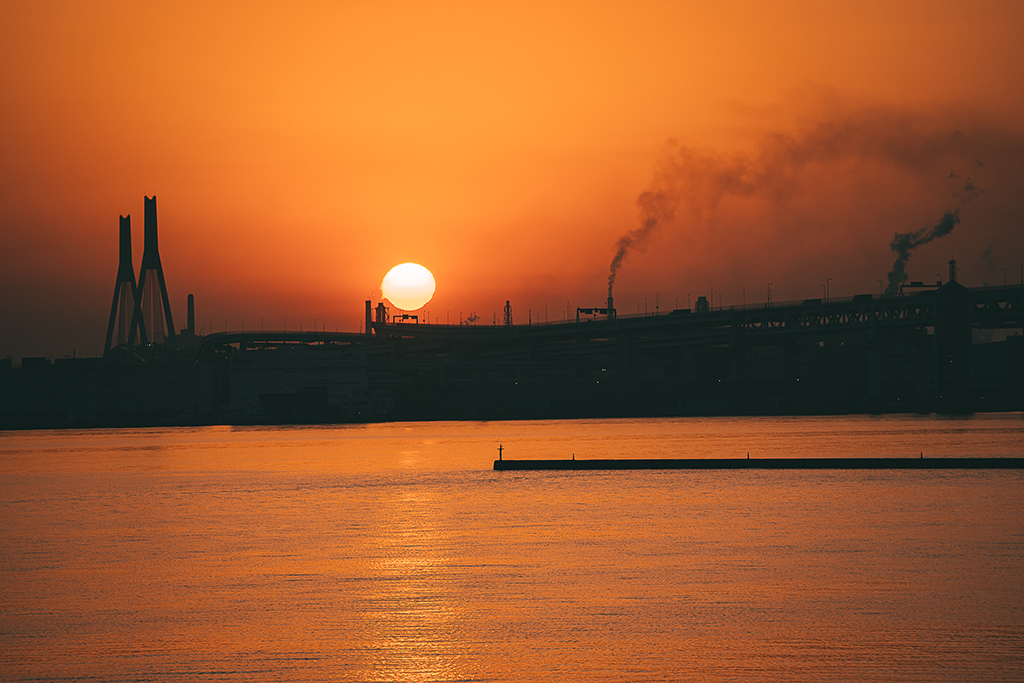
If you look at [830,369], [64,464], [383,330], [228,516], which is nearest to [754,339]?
[830,369]

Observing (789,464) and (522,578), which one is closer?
(522,578)

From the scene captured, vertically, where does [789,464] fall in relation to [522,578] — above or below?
below

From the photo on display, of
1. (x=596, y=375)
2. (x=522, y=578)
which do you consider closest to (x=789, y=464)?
(x=522, y=578)

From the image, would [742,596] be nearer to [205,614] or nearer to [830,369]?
[205,614]

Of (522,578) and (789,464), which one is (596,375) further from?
(522,578)

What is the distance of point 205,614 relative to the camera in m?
17.2

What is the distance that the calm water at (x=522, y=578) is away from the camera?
45.7ft

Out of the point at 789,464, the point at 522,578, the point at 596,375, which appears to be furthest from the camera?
the point at 596,375

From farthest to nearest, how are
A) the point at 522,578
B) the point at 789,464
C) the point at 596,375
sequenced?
the point at 596,375, the point at 789,464, the point at 522,578

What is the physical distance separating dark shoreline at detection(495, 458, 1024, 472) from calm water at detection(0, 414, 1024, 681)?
2233mm

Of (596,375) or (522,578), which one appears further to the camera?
(596,375)

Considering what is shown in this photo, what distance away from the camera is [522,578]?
20031mm

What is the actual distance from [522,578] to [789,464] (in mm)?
30545

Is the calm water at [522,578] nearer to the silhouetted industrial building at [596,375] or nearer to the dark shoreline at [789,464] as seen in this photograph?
the dark shoreline at [789,464]
